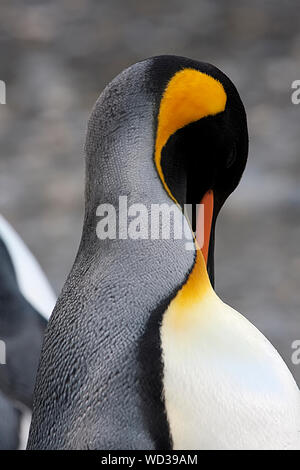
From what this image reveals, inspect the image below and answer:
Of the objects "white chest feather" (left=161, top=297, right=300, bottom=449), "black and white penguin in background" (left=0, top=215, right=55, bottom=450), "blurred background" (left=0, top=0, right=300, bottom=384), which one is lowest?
"white chest feather" (left=161, top=297, right=300, bottom=449)

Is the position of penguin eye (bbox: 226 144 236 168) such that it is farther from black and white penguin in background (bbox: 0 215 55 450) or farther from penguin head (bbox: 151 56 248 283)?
black and white penguin in background (bbox: 0 215 55 450)

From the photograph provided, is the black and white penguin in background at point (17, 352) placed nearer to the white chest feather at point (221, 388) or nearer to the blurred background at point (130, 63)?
the white chest feather at point (221, 388)

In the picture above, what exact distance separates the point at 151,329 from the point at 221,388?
0.32 feet

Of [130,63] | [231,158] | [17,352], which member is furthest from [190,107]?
[130,63]

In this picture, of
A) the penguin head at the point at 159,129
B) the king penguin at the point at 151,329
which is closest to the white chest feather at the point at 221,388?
the king penguin at the point at 151,329

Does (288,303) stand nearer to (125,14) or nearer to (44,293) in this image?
(44,293)

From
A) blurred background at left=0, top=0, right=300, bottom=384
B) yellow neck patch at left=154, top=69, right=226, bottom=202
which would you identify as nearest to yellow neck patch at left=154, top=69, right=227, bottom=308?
yellow neck patch at left=154, top=69, right=226, bottom=202

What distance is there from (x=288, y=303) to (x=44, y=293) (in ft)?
4.05

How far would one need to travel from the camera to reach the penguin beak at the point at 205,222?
1201mm

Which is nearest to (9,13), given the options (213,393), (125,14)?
(125,14)

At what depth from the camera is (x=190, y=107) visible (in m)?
1.08

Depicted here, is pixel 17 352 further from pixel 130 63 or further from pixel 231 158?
pixel 130 63

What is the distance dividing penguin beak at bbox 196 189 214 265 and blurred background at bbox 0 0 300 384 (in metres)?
1.29

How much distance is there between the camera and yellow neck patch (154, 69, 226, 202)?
1055 mm
